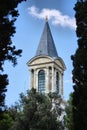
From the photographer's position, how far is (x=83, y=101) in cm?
2306

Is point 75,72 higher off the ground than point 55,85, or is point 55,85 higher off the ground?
point 55,85

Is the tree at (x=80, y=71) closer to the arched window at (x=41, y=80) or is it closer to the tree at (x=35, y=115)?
the tree at (x=35, y=115)

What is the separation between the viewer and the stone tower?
83438 mm

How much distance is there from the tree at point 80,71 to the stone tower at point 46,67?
56902 mm

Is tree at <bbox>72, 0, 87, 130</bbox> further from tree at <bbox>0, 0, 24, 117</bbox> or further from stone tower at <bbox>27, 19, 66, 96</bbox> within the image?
stone tower at <bbox>27, 19, 66, 96</bbox>

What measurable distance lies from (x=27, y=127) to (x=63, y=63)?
150 ft

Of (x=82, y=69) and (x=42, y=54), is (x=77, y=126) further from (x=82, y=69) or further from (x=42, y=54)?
(x=42, y=54)

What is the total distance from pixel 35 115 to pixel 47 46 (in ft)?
146

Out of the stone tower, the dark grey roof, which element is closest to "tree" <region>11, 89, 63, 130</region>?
the stone tower

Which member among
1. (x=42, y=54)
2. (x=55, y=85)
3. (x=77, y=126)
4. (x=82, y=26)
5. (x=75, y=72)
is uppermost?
(x=42, y=54)

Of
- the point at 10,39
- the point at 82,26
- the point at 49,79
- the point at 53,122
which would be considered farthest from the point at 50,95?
the point at 49,79

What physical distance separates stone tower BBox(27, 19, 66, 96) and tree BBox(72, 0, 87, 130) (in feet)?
187

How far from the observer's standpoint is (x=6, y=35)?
1788 centimetres

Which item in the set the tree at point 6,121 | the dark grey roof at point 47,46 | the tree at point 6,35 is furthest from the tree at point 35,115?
the dark grey roof at point 47,46
